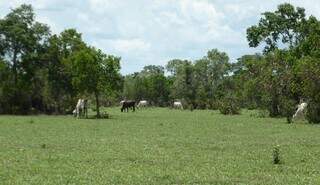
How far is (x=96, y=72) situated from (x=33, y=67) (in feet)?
56.2

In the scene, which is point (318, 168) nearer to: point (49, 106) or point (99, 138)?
point (99, 138)

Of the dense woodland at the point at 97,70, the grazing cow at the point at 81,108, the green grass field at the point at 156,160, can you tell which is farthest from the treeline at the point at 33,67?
the green grass field at the point at 156,160

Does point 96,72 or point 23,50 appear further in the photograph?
point 23,50

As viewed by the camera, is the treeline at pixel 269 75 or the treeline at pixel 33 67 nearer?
the treeline at pixel 269 75

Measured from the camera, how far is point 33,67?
7350 cm

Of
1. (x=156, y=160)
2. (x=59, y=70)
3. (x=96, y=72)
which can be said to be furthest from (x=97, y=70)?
(x=156, y=160)

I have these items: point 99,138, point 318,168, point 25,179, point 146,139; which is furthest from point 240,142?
point 25,179

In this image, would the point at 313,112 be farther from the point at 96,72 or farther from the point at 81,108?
the point at 81,108

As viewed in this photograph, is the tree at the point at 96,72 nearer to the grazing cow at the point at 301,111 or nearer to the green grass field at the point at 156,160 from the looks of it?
the grazing cow at the point at 301,111

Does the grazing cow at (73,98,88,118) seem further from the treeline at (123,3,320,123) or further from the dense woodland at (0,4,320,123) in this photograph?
the treeline at (123,3,320,123)

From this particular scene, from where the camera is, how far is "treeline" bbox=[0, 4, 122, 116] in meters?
72.0

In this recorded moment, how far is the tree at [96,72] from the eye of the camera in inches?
2317

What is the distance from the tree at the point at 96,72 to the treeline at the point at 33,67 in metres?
10.8

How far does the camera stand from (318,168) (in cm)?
1836
